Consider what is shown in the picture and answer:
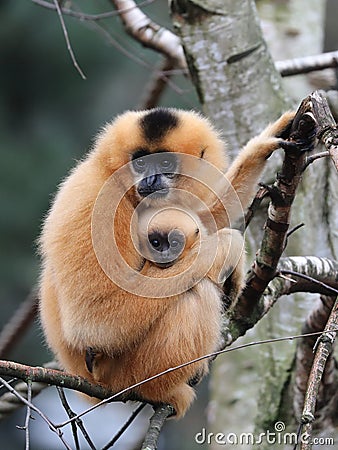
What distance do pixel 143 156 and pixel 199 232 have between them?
52 cm

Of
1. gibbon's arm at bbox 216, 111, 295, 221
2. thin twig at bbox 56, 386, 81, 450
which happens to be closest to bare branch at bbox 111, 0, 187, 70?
gibbon's arm at bbox 216, 111, 295, 221

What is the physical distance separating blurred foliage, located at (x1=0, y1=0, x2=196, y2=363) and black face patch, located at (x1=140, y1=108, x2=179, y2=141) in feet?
23.4

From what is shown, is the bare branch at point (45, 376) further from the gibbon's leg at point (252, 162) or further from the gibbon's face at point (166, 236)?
the gibbon's leg at point (252, 162)

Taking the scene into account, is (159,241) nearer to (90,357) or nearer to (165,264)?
(165,264)

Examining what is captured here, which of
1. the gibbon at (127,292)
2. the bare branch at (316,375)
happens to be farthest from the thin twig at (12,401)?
the bare branch at (316,375)

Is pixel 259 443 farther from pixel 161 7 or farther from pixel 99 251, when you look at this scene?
pixel 161 7

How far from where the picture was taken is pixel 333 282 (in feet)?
11.0

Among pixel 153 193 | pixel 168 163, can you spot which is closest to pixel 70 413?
pixel 153 193

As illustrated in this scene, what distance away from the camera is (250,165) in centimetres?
333

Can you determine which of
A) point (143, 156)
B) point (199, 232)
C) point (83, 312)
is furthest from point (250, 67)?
point (83, 312)

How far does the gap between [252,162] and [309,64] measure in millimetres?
1548

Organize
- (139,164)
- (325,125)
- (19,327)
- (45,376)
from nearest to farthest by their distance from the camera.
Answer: (325,125)
(45,376)
(139,164)
(19,327)

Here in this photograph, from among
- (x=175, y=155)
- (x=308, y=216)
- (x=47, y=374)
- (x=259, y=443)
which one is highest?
(x=175, y=155)

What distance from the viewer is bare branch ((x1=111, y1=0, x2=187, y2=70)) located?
5.04 m
